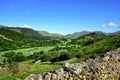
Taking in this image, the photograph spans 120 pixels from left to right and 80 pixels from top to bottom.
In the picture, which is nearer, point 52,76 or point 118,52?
point 52,76

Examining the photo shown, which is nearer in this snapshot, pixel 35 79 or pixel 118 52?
pixel 35 79

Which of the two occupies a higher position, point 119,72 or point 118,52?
point 118,52

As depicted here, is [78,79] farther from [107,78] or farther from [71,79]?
[107,78]

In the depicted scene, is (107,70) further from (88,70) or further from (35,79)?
(35,79)

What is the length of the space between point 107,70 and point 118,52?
228cm

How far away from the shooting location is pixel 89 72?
22.5 metres

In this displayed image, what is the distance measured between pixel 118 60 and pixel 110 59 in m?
0.79

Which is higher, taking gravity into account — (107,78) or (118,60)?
(118,60)

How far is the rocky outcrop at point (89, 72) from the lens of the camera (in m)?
22.1

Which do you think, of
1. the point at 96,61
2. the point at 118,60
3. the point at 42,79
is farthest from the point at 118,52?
the point at 42,79

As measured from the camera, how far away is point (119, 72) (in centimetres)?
2278

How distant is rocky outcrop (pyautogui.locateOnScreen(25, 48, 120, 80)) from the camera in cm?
2211

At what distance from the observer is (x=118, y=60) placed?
76.3 ft

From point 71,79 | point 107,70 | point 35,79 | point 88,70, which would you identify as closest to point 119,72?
point 107,70
